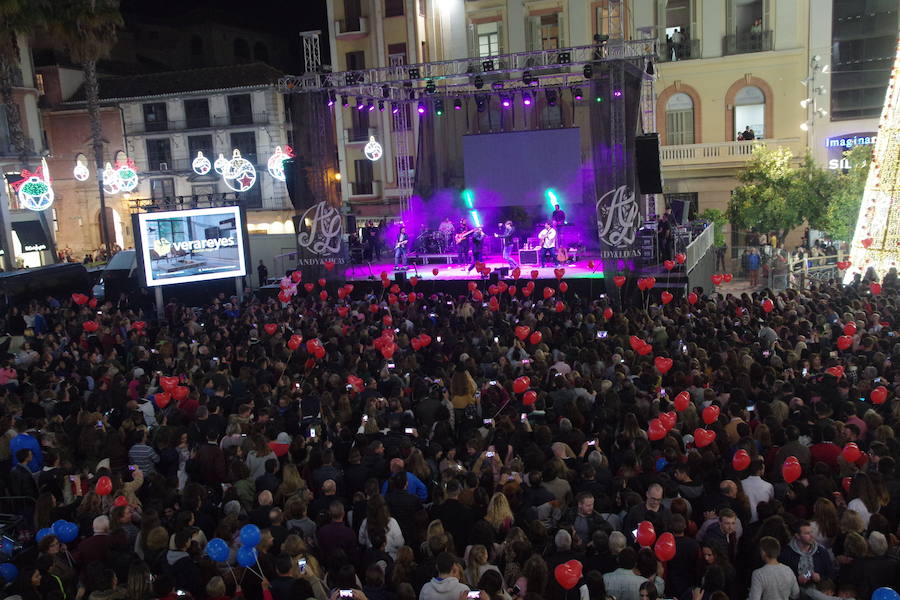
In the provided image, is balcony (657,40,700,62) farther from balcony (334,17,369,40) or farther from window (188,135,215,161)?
window (188,135,215,161)

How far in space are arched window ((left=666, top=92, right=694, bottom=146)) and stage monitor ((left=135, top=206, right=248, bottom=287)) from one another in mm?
16647

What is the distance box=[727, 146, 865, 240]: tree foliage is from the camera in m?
25.3

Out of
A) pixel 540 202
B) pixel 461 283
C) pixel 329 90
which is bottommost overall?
pixel 461 283

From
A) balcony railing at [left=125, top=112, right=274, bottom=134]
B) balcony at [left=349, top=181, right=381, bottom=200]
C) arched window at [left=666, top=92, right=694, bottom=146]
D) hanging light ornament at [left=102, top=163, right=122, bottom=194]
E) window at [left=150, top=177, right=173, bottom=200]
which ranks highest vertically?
balcony railing at [left=125, top=112, right=274, bottom=134]

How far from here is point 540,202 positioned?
26.2 m

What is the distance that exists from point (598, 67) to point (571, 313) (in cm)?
723

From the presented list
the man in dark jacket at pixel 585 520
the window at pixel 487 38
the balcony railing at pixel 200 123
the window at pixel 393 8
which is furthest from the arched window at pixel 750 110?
the man in dark jacket at pixel 585 520

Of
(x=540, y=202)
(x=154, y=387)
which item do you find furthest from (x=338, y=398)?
(x=540, y=202)

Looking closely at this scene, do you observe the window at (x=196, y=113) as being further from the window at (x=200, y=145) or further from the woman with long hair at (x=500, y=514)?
the woman with long hair at (x=500, y=514)

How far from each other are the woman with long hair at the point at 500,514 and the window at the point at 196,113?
1590 inches

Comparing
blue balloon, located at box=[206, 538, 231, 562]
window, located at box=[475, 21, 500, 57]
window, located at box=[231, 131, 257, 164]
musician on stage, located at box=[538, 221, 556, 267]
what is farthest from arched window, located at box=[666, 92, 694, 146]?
blue balloon, located at box=[206, 538, 231, 562]

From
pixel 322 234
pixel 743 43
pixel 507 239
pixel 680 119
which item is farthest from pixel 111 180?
pixel 743 43

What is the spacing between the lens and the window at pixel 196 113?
42969 millimetres

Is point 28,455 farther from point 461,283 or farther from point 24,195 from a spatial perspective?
point 24,195
